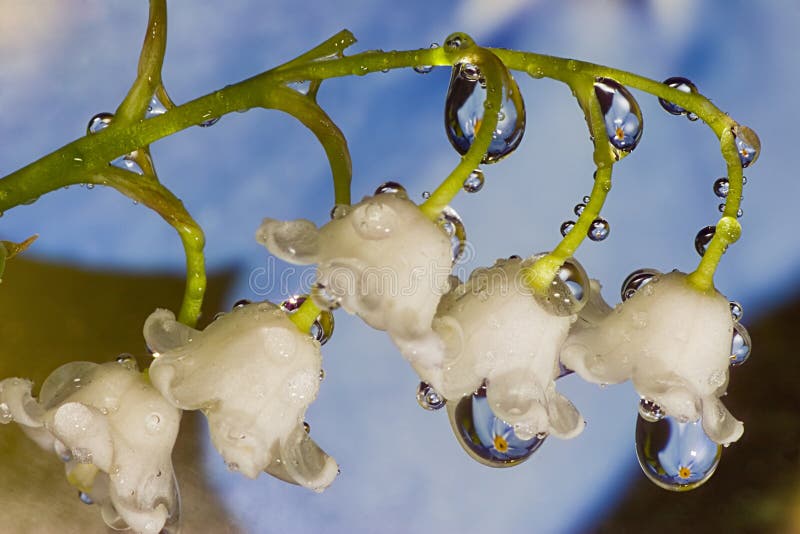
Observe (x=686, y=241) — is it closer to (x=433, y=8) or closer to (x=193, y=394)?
(x=433, y=8)

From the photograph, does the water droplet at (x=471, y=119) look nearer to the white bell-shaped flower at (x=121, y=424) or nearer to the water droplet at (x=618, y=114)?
the water droplet at (x=618, y=114)

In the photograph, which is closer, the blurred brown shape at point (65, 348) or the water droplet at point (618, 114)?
the water droplet at point (618, 114)

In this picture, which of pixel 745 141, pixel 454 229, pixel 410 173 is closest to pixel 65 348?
pixel 410 173

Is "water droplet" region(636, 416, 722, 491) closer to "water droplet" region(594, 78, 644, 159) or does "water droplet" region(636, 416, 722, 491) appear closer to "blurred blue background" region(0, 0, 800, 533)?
"water droplet" region(594, 78, 644, 159)

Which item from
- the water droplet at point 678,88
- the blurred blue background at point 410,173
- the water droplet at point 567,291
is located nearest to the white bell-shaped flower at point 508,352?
the water droplet at point 567,291

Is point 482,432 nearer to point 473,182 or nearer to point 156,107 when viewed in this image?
point 473,182

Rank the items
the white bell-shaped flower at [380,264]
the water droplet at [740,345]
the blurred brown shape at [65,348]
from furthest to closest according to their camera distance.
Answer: the blurred brown shape at [65,348], the water droplet at [740,345], the white bell-shaped flower at [380,264]

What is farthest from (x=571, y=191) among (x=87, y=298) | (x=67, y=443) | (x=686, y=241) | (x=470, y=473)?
(x=67, y=443)
